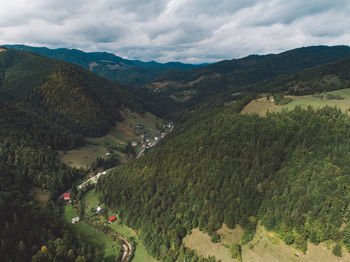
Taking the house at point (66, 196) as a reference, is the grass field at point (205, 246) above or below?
above

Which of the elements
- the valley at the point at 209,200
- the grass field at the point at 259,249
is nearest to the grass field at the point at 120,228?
the valley at the point at 209,200

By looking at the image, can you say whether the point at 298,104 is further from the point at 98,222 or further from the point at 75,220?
the point at 75,220

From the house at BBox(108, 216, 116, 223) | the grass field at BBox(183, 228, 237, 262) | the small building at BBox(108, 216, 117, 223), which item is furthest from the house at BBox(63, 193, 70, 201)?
the grass field at BBox(183, 228, 237, 262)

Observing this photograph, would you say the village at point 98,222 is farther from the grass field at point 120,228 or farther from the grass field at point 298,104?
the grass field at point 298,104

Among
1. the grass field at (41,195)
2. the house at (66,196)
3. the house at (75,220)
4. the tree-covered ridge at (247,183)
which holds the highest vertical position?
the tree-covered ridge at (247,183)

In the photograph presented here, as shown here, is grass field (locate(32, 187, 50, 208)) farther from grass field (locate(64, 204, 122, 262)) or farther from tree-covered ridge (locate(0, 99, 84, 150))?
tree-covered ridge (locate(0, 99, 84, 150))

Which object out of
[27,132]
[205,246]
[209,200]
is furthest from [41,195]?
[205,246]
